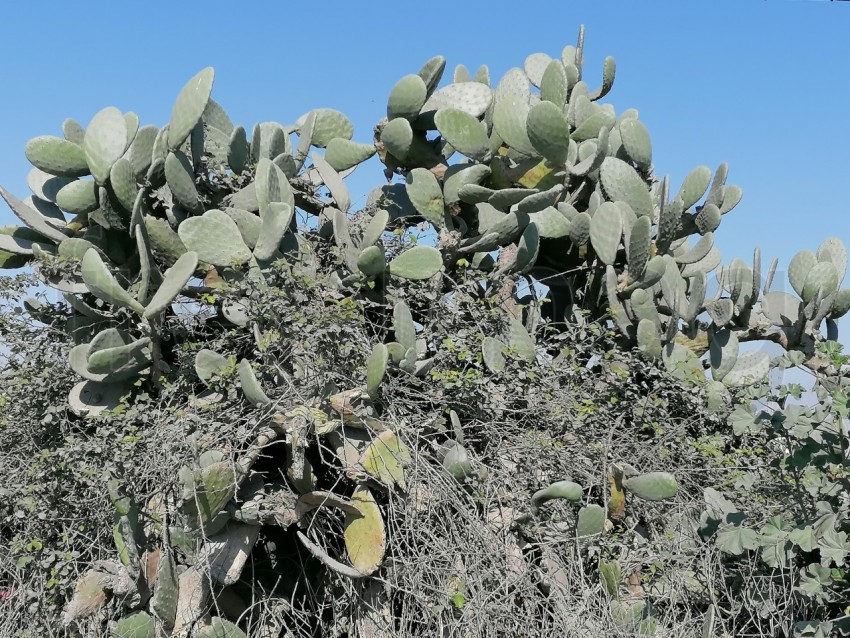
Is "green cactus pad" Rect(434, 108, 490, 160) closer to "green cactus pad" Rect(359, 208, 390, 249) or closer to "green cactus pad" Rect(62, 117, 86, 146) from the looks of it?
"green cactus pad" Rect(359, 208, 390, 249)

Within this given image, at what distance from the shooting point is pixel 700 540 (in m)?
3.59

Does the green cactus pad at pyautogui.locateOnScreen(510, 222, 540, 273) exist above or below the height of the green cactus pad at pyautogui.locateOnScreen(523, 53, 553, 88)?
below

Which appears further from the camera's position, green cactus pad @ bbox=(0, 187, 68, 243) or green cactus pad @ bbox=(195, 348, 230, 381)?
green cactus pad @ bbox=(0, 187, 68, 243)

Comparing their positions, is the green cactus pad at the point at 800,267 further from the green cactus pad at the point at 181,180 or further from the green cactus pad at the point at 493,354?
the green cactus pad at the point at 181,180

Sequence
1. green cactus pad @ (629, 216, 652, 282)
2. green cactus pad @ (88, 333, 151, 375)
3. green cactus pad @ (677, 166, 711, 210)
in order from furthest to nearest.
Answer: green cactus pad @ (677, 166, 711, 210), green cactus pad @ (629, 216, 652, 282), green cactus pad @ (88, 333, 151, 375)

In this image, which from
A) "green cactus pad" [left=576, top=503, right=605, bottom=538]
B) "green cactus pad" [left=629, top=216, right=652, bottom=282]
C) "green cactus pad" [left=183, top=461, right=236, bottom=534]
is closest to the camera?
"green cactus pad" [left=183, top=461, right=236, bottom=534]

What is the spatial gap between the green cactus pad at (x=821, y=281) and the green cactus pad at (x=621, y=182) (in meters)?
1.16

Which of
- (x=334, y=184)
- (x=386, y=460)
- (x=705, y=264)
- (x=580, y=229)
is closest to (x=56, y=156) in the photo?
(x=334, y=184)

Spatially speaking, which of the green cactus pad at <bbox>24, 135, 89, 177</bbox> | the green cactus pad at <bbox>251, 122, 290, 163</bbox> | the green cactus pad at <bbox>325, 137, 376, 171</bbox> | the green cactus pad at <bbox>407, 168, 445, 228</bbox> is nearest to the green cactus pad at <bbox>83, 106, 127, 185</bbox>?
the green cactus pad at <bbox>24, 135, 89, 177</bbox>

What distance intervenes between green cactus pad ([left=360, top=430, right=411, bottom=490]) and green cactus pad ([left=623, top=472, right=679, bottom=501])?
0.96 meters

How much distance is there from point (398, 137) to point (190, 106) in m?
1.00

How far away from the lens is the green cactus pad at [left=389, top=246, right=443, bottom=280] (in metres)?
3.81

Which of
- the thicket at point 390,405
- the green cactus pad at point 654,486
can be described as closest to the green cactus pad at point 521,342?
the thicket at point 390,405

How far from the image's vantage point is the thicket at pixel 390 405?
319 centimetres
